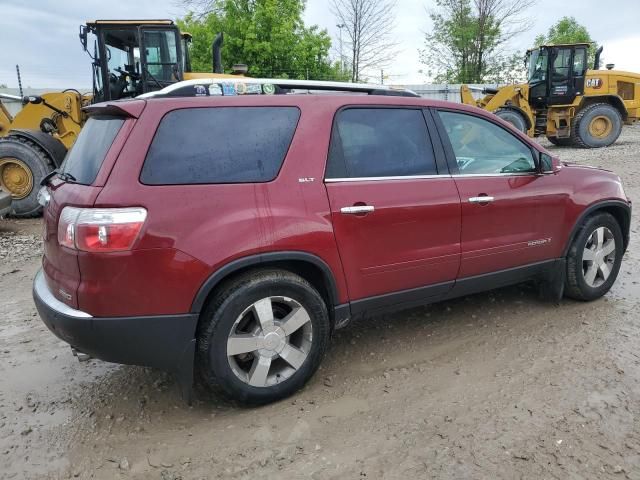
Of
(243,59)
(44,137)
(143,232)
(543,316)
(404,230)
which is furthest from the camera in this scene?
(243,59)

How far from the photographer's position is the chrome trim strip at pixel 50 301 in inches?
103

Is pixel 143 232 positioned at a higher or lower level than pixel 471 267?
higher

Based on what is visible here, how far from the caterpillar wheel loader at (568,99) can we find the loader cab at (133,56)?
9.71 metres

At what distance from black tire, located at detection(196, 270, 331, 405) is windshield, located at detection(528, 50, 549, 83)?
15.7 m

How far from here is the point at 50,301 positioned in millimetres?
2807

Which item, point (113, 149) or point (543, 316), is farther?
point (543, 316)

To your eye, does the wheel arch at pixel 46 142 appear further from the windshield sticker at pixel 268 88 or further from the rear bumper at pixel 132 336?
the rear bumper at pixel 132 336

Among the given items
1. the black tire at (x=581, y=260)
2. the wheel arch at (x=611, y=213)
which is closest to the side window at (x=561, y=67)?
the wheel arch at (x=611, y=213)

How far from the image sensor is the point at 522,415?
2854mm

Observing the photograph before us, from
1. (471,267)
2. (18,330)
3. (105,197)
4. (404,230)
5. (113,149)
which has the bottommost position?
(18,330)

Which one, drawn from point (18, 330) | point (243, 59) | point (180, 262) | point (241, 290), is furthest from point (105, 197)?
point (243, 59)

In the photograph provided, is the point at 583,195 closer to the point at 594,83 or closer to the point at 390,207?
the point at 390,207

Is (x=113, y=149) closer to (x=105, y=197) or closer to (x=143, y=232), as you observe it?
(x=105, y=197)

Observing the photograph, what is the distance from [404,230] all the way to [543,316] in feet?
5.54
